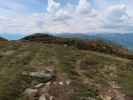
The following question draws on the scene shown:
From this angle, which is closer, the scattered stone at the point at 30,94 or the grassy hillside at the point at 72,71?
the scattered stone at the point at 30,94

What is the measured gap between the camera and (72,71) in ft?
111

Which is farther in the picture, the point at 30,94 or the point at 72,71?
the point at 72,71

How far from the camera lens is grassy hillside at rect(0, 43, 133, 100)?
27.6m

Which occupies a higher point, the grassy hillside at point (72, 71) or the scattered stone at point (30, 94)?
the grassy hillside at point (72, 71)

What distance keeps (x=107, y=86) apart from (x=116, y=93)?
6.13 feet

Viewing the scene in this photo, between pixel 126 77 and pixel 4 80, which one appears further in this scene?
pixel 126 77

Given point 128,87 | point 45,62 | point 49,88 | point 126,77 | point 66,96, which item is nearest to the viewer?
point 66,96

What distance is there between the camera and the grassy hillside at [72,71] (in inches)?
1087

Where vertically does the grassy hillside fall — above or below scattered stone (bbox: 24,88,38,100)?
above

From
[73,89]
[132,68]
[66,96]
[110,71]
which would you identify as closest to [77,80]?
[73,89]

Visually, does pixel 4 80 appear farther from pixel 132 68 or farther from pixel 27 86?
pixel 132 68

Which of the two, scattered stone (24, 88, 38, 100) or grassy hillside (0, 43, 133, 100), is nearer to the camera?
scattered stone (24, 88, 38, 100)

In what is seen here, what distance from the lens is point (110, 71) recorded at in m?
35.5

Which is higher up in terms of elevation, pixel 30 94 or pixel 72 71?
pixel 72 71
